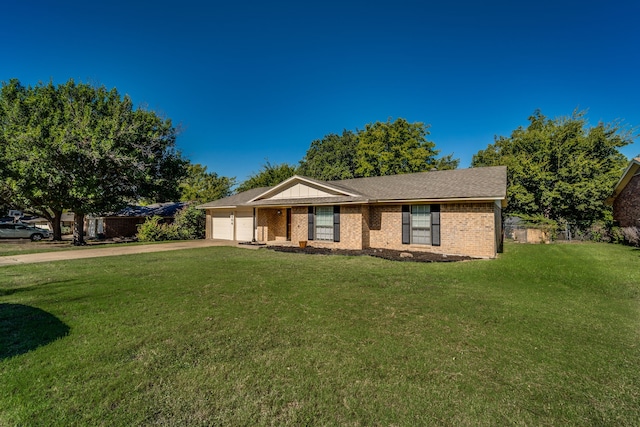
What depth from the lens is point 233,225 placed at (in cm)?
2142

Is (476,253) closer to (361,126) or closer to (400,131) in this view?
(400,131)

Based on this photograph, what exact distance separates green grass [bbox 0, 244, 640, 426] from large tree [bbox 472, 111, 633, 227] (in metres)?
17.8

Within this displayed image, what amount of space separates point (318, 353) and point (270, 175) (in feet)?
107

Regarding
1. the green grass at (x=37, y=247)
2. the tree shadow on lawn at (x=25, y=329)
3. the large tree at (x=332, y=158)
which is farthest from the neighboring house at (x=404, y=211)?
the large tree at (x=332, y=158)

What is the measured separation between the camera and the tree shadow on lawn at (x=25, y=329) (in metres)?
3.84

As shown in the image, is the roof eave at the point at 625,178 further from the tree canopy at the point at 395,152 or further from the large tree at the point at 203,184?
the large tree at the point at 203,184

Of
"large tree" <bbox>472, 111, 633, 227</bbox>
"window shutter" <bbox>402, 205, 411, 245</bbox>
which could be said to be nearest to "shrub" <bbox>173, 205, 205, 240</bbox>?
"window shutter" <bbox>402, 205, 411, 245</bbox>

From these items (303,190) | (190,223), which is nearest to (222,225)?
(190,223)

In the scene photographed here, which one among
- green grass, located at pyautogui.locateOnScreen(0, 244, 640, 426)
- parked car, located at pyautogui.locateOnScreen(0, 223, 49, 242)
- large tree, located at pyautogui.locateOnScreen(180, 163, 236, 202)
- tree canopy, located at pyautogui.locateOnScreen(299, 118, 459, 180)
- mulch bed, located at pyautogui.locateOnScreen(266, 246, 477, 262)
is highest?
tree canopy, located at pyautogui.locateOnScreen(299, 118, 459, 180)

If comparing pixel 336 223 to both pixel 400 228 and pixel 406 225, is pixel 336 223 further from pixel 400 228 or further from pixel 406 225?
pixel 406 225

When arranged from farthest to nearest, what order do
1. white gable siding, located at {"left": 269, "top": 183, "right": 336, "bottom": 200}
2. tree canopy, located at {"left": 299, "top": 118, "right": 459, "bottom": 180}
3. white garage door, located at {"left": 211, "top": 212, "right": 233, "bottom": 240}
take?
1. tree canopy, located at {"left": 299, "top": 118, "right": 459, "bottom": 180}
2. white garage door, located at {"left": 211, "top": 212, "right": 233, "bottom": 240}
3. white gable siding, located at {"left": 269, "top": 183, "right": 336, "bottom": 200}

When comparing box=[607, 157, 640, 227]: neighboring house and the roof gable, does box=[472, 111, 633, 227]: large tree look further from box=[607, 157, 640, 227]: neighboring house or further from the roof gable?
the roof gable

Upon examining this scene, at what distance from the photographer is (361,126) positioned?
37500mm

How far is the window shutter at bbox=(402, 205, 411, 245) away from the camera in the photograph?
13.9m
